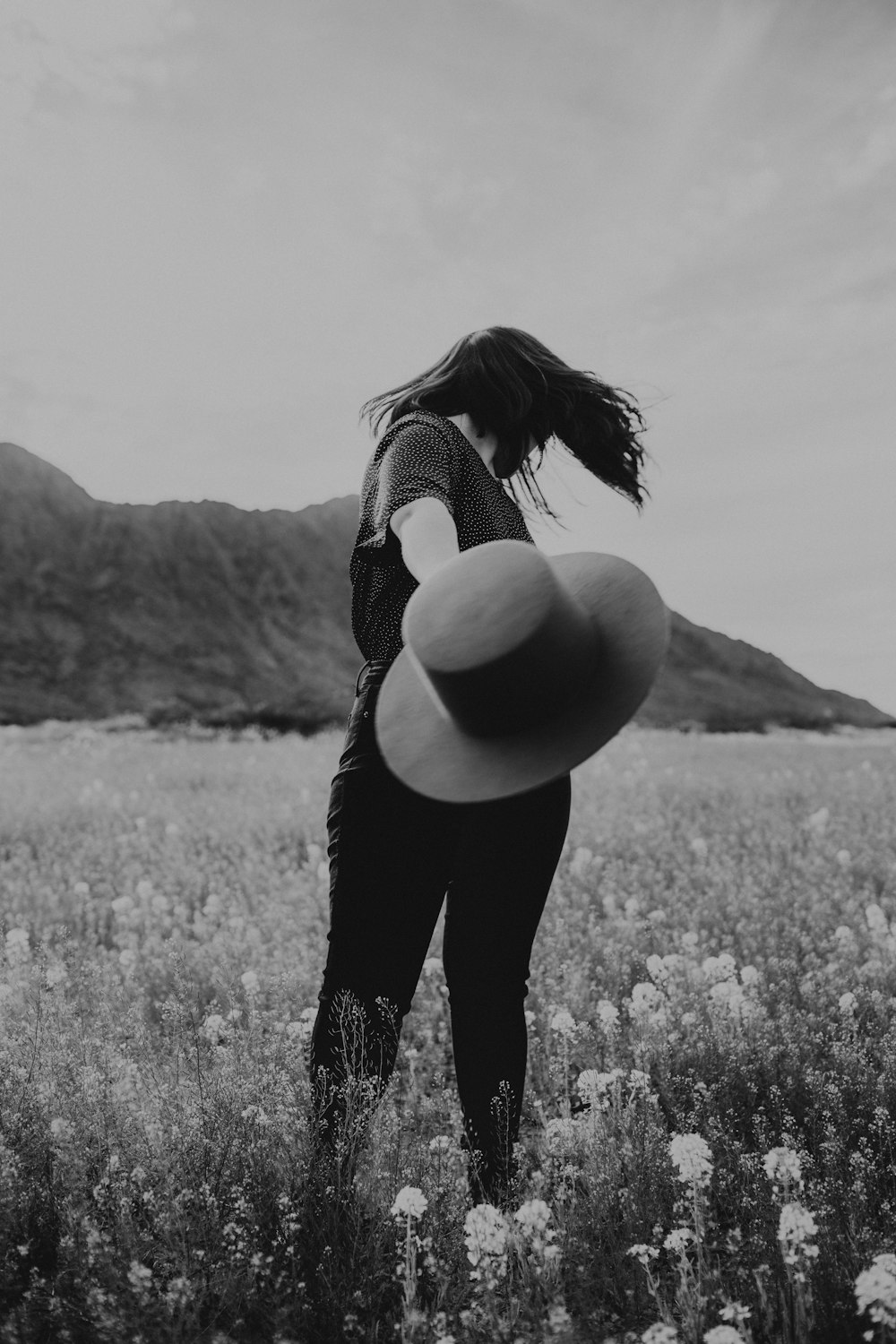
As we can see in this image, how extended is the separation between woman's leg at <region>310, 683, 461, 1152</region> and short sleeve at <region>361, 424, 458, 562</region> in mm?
547

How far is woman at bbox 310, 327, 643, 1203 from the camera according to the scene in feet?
9.09

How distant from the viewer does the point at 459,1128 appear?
3340 millimetres

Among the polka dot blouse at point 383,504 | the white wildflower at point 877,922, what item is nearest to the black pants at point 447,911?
the polka dot blouse at point 383,504

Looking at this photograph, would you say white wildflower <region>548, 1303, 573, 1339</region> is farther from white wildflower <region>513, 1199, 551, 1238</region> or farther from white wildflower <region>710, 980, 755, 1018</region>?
white wildflower <region>710, 980, 755, 1018</region>

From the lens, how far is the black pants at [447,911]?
9.14 feet

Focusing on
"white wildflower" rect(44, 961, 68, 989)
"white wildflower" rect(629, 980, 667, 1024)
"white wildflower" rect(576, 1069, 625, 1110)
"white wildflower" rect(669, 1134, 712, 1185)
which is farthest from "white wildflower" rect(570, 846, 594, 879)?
"white wildflower" rect(669, 1134, 712, 1185)

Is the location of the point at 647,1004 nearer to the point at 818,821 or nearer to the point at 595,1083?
the point at 595,1083

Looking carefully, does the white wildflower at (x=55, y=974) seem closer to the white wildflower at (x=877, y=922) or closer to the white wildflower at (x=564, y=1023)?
the white wildflower at (x=564, y=1023)

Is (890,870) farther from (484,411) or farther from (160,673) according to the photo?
(160,673)

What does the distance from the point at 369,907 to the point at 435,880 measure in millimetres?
216

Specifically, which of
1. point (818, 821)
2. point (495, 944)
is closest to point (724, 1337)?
point (495, 944)

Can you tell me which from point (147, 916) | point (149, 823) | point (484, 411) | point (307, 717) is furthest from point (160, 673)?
point (484, 411)

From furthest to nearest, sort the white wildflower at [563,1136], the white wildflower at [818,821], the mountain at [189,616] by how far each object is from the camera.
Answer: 1. the mountain at [189,616]
2. the white wildflower at [818,821]
3. the white wildflower at [563,1136]

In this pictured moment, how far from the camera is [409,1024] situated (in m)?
4.23
